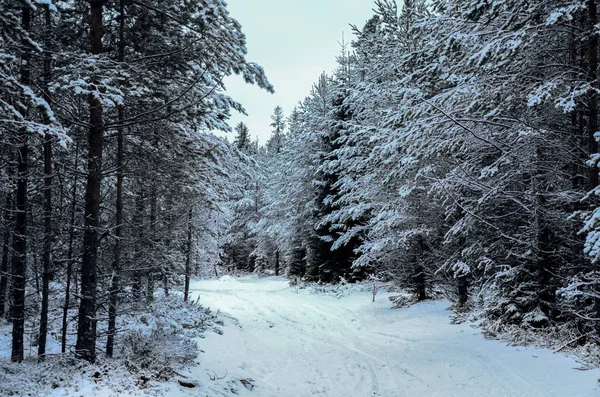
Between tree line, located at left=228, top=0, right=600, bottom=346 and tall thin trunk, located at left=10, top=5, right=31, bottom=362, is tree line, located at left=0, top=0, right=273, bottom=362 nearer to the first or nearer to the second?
tall thin trunk, located at left=10, top=5, right=31, bottom=362

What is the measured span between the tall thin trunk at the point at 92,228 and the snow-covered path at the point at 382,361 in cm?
212

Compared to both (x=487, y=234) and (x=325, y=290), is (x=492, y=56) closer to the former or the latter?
(x=487, y=234)

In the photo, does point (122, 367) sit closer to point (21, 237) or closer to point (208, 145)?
point (21, 237)

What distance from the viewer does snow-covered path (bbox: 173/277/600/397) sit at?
288 inches

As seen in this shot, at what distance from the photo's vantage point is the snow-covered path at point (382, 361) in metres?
7.32

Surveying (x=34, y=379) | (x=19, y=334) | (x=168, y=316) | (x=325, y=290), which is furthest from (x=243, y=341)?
(x=325, y=290)

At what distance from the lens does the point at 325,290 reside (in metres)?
23.1

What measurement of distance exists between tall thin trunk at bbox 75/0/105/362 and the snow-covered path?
2122 mm

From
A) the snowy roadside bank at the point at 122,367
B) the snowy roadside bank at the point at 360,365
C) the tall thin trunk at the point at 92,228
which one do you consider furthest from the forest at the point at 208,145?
the snowy roadside bank at the point at 360,365

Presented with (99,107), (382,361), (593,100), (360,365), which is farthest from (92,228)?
(593,100)

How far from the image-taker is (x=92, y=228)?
A: 6797 millimetres

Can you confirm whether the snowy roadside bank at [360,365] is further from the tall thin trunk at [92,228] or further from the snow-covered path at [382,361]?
the tall thin trunk at [92,228]

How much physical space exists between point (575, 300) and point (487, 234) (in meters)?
3.45

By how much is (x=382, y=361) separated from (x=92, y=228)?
700 centimetres
